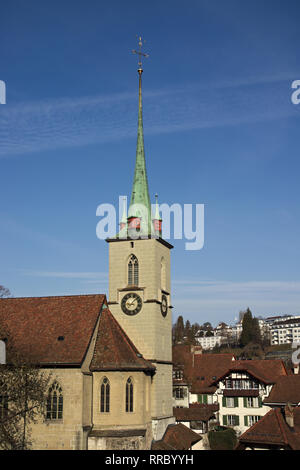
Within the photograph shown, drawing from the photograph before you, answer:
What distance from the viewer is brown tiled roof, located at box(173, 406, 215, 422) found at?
59.7 m

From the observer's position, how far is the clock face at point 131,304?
4519cm

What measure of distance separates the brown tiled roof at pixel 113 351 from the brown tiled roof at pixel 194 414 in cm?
1958

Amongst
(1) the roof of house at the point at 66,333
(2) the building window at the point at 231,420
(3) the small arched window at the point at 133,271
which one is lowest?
(2) the building window at the point at 231,420

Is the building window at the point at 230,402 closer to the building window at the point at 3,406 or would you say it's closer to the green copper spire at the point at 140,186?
the green copper spire at the point at 140,186

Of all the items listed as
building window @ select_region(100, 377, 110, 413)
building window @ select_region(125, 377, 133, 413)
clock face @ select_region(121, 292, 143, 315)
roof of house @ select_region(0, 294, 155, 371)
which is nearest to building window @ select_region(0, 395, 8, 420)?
roof of house @ select_region(0, 294, 155, 371)

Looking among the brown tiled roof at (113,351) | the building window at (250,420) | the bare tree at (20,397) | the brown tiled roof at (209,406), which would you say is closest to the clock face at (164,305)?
the brown tiled roof at (113,351)

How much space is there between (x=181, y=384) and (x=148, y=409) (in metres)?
26.6

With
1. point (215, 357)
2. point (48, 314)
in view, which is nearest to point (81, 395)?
point (48, 314)

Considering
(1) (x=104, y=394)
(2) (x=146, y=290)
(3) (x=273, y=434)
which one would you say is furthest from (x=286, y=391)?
(1) (x=104, y=394)

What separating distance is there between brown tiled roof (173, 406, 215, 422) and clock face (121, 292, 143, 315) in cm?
2086

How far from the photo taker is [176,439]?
145 ft

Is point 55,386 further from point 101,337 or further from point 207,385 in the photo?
point 207,385

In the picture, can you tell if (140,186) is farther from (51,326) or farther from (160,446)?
(160,446)

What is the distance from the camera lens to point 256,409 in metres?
63.4
